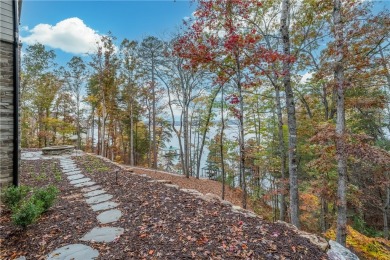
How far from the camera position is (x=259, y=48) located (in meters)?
5.27

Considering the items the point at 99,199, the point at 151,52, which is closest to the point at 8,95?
the point at 99,199

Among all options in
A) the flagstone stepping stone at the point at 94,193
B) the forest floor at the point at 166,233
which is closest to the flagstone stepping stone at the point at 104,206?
the forest floor at the point at 166,233

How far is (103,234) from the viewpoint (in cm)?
278

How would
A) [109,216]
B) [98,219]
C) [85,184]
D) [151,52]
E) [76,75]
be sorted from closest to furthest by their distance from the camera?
[98,219] → [109,216] → [85,184] → [151,52] → [76,75]

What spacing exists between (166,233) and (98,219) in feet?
4.19

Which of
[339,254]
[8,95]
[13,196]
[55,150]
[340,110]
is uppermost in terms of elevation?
[8,95]

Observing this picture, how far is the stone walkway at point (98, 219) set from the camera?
2338 mm

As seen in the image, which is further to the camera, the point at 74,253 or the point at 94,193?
the point at 94,193

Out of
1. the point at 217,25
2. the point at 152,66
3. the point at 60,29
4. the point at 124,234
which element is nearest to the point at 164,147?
the point at 152,66

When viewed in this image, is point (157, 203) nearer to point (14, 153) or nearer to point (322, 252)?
point (322, 252)

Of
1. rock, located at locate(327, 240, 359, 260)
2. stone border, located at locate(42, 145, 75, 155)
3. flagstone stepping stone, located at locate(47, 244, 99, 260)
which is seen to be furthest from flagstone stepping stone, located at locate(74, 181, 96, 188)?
stone border, located at locate(42, 145, 75, 155)

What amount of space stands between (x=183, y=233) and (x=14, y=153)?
3881mm

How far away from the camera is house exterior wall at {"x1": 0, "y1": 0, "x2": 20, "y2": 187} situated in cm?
396

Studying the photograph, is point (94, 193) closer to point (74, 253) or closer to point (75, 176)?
point (75, 176)
